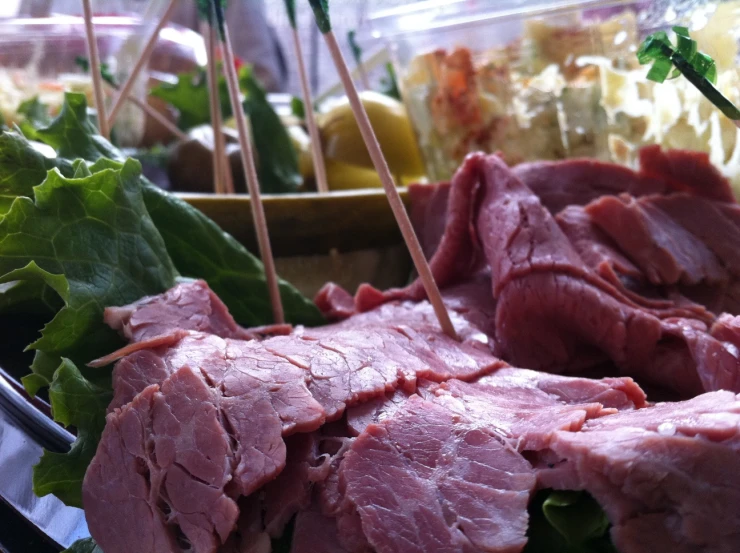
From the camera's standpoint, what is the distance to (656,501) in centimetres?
64

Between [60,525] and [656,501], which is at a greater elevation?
[656,501]

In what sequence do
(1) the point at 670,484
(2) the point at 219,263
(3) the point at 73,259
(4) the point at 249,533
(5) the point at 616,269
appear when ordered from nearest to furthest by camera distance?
1. (1) the point at 670,484
2. (4) the point at 249,533
3. (3) the point at 73,259
4. (5) the point at 616,269
5. (2) the point at 219,263

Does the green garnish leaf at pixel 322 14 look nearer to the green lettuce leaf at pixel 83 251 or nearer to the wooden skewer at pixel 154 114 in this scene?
the green lettuce leaf at pixel 83 251

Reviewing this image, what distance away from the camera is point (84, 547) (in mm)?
847

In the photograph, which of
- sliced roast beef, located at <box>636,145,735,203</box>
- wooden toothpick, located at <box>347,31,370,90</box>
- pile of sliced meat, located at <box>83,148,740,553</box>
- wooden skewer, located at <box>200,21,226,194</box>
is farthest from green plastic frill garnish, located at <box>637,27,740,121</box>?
wooden toothpick, located at <box>347,31,370,90</box>

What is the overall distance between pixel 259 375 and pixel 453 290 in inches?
25.1

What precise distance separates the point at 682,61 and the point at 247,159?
2.37 ft

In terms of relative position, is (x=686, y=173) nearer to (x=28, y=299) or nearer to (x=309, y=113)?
(x=309, y=113)

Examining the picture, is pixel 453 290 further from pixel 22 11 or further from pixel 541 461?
pixel 22 11

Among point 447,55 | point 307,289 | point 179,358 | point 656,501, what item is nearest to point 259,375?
point 179,358

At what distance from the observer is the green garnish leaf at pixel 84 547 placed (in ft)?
2.76

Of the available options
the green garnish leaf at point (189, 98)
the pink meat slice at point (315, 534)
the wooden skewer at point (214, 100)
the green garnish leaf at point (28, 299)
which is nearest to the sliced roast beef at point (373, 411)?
the pink meat slice at point (315, 534)

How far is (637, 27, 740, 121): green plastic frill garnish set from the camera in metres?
0.94

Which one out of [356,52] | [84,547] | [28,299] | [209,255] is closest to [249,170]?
[209,255]
